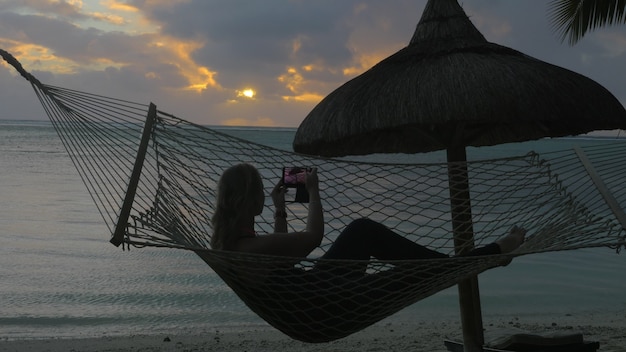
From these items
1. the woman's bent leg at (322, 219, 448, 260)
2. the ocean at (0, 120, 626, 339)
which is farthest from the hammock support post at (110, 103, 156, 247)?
the ocean at (0, 120, 626, 339)

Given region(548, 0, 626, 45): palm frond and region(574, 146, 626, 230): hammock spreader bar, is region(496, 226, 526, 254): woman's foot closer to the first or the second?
region(574, 146, 626, 230): hammock spreader bar

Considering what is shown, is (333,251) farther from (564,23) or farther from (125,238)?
(564,23)

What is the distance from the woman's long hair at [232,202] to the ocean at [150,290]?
258 cm

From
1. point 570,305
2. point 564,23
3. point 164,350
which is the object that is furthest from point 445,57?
point 564,23

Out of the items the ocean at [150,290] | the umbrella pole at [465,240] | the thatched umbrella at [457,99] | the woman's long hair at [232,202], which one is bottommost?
the ocean at [150,290]

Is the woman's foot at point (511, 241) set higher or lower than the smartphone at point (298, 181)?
lower

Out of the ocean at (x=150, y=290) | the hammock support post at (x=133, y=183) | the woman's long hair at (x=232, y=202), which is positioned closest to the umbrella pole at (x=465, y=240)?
the woman's long hair at (x=232, y=202)

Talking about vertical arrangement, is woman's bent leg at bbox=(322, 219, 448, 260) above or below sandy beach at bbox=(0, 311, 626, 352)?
above

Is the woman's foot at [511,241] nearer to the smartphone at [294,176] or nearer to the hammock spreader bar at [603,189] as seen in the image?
the hammock spreader bar at [603,189]

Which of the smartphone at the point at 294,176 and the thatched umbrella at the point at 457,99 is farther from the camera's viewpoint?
the thatched umbrella at the point at 457,99

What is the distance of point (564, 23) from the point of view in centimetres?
657

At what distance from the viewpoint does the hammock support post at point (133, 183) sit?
1.69 metres

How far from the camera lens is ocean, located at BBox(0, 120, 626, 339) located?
4.45m

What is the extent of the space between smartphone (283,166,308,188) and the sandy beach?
170 centimetres
